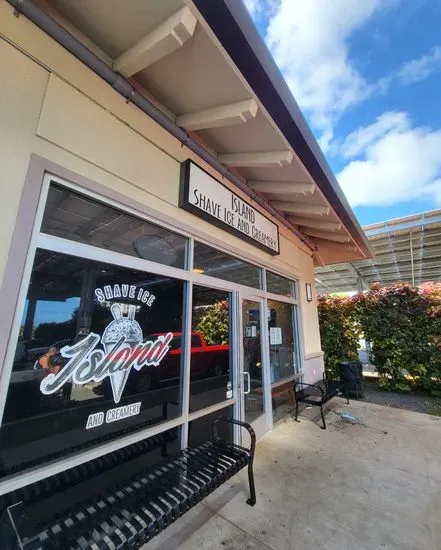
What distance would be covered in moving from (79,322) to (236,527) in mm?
2042

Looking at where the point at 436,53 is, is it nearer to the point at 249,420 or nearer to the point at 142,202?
the point at 142,202

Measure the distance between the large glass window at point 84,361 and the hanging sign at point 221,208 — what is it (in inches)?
40.9

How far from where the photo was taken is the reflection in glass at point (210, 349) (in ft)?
9.10

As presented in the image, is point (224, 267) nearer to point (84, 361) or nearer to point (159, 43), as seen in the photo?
point (84, 361)

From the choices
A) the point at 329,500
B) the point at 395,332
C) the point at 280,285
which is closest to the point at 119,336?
the point at 329,500

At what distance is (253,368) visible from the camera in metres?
3.81

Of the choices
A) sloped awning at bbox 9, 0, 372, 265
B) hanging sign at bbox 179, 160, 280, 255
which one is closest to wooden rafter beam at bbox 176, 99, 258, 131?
sloped awning at bbox 9, 0, 372, 265

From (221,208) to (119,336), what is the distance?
77.8 inches

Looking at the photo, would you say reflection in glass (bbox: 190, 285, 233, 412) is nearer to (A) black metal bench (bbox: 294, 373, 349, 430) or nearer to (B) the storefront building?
(B) the storefront building

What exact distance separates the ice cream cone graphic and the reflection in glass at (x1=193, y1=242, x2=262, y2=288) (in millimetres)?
974

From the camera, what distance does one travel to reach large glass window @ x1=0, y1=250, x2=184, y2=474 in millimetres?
1571

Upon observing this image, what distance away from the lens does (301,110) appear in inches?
105

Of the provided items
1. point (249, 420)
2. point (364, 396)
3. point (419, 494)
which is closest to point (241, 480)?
point (249, 420)

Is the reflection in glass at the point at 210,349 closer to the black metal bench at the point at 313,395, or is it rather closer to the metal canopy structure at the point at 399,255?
the black metal bench at the point at 313,395
